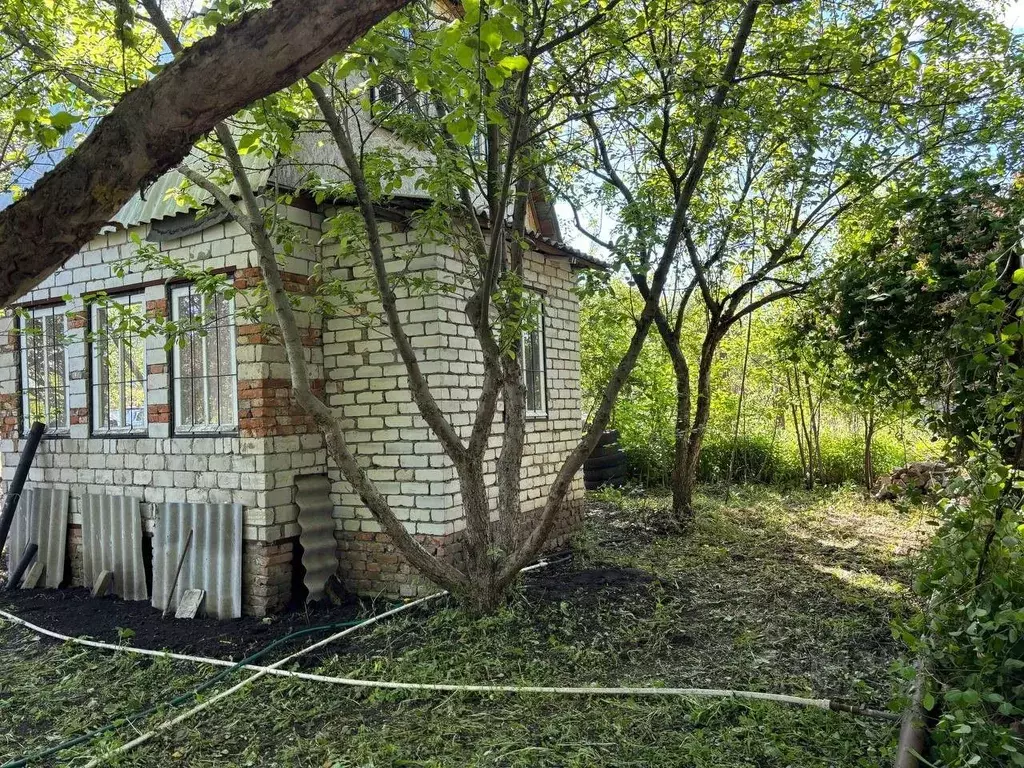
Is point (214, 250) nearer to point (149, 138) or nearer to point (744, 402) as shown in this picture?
point (149, 138)

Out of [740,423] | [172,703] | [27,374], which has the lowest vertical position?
[172,703]

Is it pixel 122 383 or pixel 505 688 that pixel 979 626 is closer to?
pixel 505 688

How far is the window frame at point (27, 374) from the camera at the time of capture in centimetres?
674

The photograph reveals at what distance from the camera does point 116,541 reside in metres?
6.14

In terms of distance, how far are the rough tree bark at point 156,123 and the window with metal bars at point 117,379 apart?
504 cm

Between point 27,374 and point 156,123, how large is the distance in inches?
272

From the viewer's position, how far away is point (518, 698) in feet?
12.1

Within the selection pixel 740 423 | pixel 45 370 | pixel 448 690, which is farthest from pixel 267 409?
pixel 740 423

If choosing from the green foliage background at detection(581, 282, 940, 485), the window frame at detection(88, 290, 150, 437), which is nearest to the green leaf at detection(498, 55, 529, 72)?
the window frame at detection(88, 290, 150, 437)

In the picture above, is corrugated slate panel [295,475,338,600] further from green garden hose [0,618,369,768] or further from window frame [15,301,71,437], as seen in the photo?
window frame [15,301,71,437]

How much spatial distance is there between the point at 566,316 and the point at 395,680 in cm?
440

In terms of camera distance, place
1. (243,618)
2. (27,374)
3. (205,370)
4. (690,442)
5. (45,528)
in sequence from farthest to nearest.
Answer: (690,442) < (27,374) < (45,528) < (205,370) < (243,618)

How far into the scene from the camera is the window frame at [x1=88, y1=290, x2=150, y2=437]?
610 cm

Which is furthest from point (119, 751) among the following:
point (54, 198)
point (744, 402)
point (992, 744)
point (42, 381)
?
point (744, 402)
